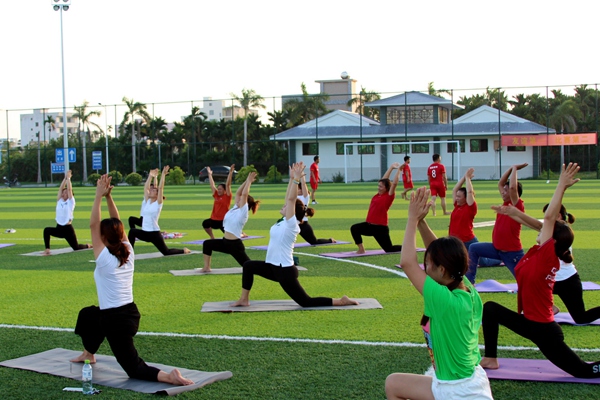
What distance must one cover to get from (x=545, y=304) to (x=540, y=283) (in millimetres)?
186

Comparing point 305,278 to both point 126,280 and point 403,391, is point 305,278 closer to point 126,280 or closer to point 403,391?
point 126,280

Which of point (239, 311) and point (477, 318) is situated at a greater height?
point (477, 318)

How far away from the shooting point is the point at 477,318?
413 cm

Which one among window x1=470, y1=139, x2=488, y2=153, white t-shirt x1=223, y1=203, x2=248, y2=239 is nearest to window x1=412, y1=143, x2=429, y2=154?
window x1=470, y1=139, x2=488, y2=153

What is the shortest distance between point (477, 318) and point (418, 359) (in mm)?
2323

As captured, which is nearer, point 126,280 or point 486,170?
point 126,280

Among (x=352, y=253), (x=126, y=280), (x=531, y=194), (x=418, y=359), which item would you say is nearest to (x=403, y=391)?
(x=418, y=359)

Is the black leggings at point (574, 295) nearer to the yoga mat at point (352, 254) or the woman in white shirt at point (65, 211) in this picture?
the yoga mat at point (352, 254)

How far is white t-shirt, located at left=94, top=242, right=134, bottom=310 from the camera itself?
5953 mm

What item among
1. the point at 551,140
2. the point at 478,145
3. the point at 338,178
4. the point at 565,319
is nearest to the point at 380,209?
the point at 565,319

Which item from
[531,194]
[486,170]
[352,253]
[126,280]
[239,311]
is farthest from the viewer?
[486,170]

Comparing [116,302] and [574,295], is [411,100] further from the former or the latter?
[116,302]

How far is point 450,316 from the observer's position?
3984mm

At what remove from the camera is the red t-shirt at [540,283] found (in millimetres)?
5535
